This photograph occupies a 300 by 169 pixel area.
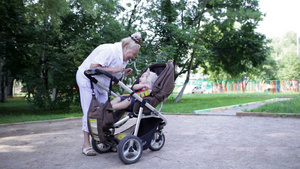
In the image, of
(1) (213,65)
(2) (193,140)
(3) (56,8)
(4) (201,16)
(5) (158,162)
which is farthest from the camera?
(1) (213,65)

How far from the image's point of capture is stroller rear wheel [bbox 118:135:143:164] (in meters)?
3.43

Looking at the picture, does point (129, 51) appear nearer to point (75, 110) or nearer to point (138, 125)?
point (138, 125)

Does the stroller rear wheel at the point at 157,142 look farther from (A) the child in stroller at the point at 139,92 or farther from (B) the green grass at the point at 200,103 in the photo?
(B) the green grass at the point at 200,103

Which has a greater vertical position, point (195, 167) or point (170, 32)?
point (170, 32)

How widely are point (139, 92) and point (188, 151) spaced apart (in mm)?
1261

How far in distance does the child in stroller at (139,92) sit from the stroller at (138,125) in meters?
0.08

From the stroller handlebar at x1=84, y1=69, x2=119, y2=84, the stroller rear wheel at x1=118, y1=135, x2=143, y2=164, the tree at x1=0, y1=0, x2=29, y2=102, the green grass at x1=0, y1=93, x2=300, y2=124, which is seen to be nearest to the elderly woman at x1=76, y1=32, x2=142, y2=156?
the stroller handlebar at x1=84, y1=69, x2=119, y2=84

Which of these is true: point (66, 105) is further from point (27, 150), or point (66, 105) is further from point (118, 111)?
point (118, 111)

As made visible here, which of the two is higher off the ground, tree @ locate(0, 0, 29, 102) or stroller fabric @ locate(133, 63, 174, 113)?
tree @ locate(0, 0, 29, 102)

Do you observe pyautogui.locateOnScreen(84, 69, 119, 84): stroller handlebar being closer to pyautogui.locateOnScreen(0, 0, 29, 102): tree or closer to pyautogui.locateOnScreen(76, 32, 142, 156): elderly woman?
pyautogui.locateOnScreen(76, 32, 142, 156): elderly woman

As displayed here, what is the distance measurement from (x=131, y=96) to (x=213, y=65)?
19.0 m

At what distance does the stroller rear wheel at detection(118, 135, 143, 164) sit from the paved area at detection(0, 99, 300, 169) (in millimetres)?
88

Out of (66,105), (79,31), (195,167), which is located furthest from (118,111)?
(79,31)

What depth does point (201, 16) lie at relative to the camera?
60.4 feet
